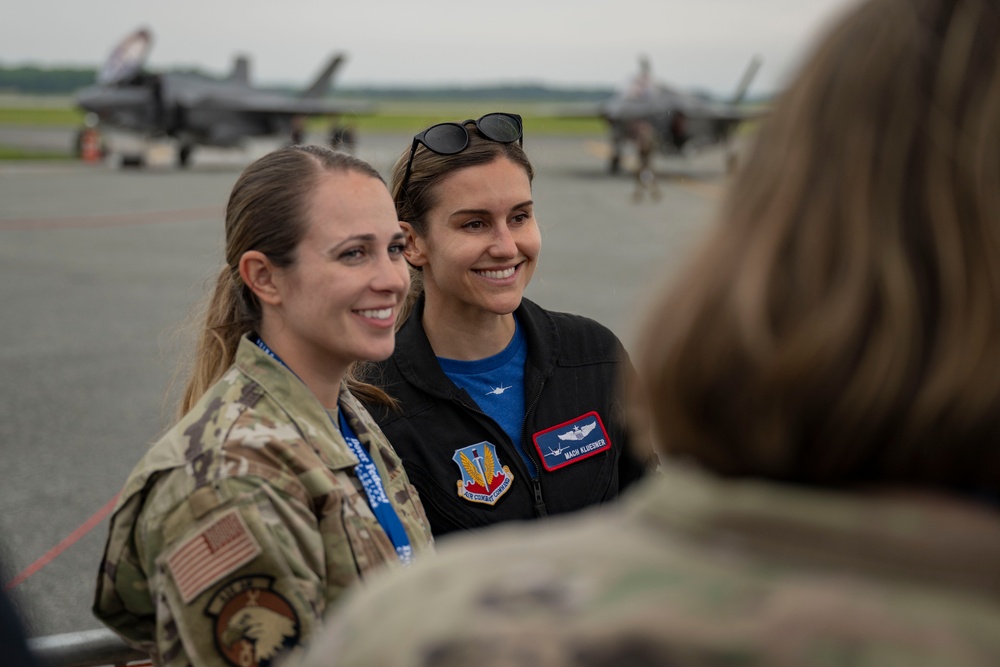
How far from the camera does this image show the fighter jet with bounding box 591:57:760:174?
40.2 m

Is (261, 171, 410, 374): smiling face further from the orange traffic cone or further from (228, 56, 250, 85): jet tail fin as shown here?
(228, 56, 250, 85): jet tail fin

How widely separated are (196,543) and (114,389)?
25.6ft

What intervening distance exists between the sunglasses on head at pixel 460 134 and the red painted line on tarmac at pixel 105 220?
61.7ft

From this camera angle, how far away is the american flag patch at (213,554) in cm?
200

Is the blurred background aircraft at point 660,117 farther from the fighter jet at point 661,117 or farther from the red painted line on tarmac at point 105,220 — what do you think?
the red painted line on tarmac at point 105,220

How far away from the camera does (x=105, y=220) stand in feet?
71.7

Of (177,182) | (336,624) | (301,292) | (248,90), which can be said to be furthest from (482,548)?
(248,90)

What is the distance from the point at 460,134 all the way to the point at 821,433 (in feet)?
8.41

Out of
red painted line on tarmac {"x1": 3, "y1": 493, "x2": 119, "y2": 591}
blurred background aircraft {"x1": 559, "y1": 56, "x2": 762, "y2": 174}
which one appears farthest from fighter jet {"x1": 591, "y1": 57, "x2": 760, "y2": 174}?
red painted line on tarmac {"x1": 3, "y1": 493, "x2": 119, "y2": 591}

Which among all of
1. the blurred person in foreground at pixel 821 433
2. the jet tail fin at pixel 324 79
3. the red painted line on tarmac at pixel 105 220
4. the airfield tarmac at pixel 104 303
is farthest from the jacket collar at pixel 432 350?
the jet tail fin at pixel 324 79

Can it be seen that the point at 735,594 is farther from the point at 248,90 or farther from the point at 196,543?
the point at 248,90

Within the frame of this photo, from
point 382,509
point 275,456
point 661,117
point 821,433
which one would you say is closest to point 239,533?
point 275,456

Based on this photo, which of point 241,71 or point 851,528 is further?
point 241,71

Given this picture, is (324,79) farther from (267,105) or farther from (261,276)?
(261,276)
